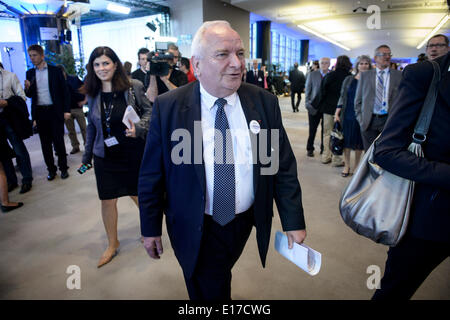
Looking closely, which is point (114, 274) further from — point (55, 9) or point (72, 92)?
point (55, 9)

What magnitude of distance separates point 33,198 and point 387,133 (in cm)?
430

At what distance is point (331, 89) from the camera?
4906mm

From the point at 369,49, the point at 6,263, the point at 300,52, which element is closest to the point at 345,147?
the point at 6,263

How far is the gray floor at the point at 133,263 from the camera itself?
7.04 ft

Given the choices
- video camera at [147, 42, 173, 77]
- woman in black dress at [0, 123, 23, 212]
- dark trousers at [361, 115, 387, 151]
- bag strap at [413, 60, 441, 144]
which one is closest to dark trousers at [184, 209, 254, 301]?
bag strap at [413, 60, 441, 144]

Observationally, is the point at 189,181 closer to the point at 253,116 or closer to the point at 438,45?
the point at 253,116

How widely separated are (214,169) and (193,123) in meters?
0.23

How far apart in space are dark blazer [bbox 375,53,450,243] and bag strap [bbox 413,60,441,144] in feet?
0.05

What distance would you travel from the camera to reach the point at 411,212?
1176 mm

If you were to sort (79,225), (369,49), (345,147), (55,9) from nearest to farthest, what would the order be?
(79,225)
(345,147)
(55,9)
(369,49)

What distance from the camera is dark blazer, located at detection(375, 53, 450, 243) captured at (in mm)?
1062

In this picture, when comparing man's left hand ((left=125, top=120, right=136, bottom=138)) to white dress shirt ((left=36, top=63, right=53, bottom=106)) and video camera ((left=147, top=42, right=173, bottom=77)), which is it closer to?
video camera ((left=147, top=42, right=173, bottom=77))

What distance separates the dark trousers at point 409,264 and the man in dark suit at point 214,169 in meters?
0.41

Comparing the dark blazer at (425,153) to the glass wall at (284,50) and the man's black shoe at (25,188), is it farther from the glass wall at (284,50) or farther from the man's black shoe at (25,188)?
the glass wall at (284,50)
